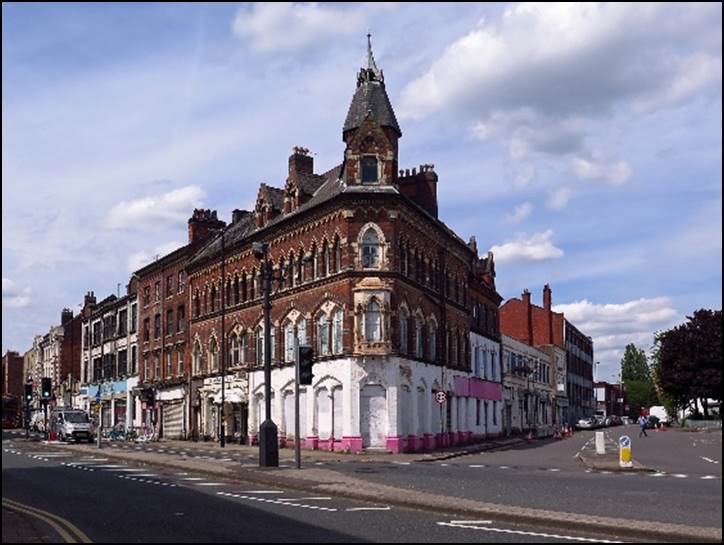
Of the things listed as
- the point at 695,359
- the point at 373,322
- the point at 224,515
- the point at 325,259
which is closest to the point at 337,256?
the point at 325,259

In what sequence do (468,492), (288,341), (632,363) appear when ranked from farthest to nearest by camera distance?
(632,363) < (288,341) < (468,492)

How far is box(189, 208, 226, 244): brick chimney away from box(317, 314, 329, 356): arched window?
20.9 m

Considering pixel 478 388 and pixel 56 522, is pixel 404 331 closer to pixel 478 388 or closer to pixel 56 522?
pixel 478 388

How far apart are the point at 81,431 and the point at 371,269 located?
82.8 ft

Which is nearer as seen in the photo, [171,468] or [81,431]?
[171,468]

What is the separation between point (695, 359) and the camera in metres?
11.2

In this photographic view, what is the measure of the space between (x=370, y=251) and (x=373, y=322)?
344 centimetres

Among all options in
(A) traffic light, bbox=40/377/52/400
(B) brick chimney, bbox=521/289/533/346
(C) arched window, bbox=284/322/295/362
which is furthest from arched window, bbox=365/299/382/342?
(B) brick chimney, bbox=521/289/533/346

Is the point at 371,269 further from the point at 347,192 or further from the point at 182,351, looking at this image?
the point at 182,351

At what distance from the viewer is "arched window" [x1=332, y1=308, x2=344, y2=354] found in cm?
4250

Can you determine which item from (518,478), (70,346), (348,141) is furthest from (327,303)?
(70,346)

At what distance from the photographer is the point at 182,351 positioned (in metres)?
60.2

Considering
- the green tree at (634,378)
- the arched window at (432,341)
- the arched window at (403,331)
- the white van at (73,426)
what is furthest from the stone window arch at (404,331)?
the green tree at (634,378)

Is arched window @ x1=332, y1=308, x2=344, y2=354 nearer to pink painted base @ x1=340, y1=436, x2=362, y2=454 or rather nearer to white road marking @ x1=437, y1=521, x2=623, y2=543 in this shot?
pink painted base @ x1=340, y1=436, x2=362, y2=454
